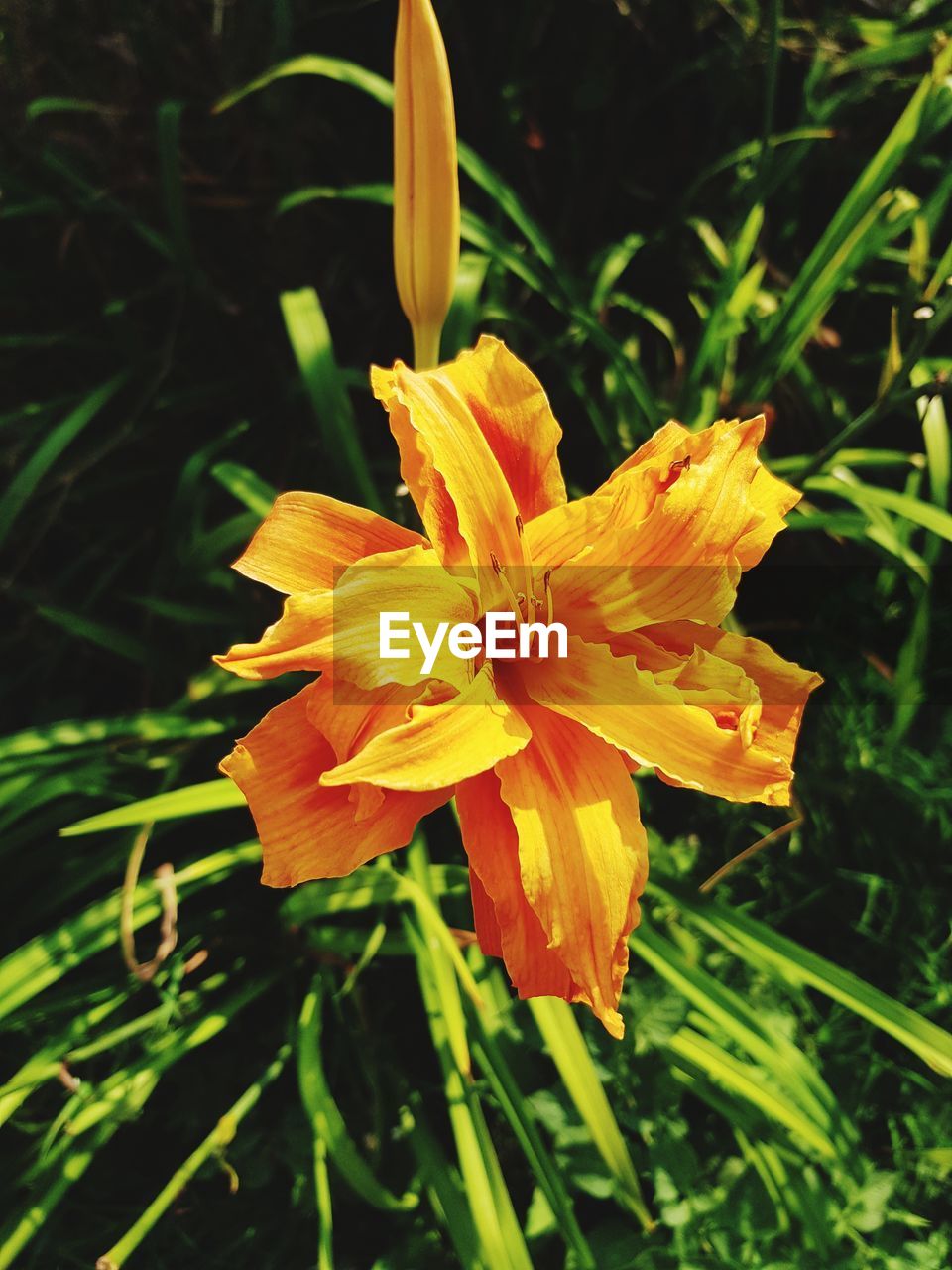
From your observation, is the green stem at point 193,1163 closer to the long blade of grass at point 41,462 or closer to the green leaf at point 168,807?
the green leaf at point 168,807

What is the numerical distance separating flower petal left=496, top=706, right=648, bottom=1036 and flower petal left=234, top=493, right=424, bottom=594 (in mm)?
243

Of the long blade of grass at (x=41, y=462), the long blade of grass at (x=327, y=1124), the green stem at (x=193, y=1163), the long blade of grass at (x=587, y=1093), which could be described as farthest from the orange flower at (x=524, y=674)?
the long blade of grass at (x=41, y=462)

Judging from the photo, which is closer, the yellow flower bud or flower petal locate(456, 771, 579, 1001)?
flower petal locate(456, 771, 579, 1001)

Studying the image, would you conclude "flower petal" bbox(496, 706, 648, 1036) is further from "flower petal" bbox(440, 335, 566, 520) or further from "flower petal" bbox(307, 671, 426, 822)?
"flower petal" bbox(440, 335, 566, 520)

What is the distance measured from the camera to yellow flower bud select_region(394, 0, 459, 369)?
0.86m

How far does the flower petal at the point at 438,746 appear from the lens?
0.67m

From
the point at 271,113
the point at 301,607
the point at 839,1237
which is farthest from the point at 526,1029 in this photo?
the point at 271,113

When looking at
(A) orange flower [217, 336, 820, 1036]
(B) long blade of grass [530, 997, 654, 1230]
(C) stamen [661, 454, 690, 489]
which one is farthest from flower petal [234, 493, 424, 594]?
(B) long blade of grass [530, 997, 654, 1230]

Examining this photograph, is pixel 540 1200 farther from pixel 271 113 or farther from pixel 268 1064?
pixel 271 113

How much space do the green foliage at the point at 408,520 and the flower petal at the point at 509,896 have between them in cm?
35

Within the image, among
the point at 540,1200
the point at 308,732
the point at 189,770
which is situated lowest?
the point at 540,1200

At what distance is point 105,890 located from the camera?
4.56 ft

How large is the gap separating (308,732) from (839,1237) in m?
1.12

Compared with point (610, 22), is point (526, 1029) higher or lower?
lower
